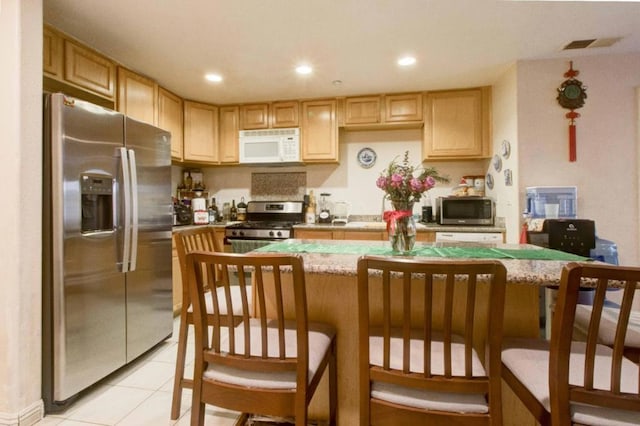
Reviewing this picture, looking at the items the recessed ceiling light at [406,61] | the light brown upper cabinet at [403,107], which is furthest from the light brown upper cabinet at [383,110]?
the recessed ceiling light at [406,61]

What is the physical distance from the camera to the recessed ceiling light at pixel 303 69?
2.97 metres

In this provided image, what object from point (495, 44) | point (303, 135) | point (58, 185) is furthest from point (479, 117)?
point (58, 185)

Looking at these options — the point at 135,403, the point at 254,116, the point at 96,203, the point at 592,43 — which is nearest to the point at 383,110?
the point at 254,116

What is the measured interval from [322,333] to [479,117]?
314 centimetres

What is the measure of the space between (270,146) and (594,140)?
3188mm

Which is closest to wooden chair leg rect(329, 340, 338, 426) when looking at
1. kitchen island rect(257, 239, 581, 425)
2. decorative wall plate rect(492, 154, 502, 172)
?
kitchen island rect(257, 239, 581, 425)

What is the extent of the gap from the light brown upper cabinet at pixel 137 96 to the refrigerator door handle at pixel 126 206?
38.9 inches

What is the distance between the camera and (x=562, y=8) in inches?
83.3

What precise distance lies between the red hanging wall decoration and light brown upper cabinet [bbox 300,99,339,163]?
2180 millimetres

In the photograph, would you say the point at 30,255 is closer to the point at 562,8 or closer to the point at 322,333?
the point at 322,333

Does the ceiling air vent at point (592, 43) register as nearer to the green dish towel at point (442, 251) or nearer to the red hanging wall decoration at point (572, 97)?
the red hanging wall decoration at point (572, 97)

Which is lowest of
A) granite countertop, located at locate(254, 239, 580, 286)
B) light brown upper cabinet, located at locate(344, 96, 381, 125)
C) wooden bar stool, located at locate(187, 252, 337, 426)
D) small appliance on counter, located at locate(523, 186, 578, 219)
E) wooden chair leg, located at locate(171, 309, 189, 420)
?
wooden chair leg, located at locate(171, 309, 189, 420)

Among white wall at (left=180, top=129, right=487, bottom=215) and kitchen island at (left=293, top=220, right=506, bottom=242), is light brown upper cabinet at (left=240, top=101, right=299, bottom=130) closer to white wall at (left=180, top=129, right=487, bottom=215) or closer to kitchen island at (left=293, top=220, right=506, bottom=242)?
white wall at (left=180, top=129, right=487, bottom=215)

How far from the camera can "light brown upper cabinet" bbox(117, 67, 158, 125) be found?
2861mm
